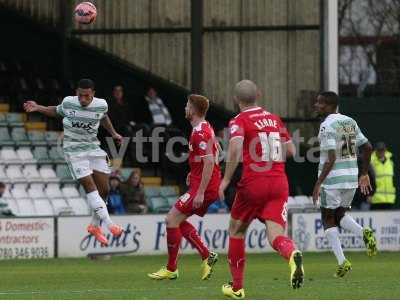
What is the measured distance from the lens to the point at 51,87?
95.8ft

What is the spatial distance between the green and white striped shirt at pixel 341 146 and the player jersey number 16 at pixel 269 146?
2.92 metres

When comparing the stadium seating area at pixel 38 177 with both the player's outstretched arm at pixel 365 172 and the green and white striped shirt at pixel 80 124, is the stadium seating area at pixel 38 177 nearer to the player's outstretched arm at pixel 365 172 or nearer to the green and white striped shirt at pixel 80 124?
the green and white striped shirt at pixel 80 124

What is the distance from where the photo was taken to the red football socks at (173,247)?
50.5 feet

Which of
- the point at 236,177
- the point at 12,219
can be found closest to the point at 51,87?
the point at 236,177

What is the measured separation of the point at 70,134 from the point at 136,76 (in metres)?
13.2

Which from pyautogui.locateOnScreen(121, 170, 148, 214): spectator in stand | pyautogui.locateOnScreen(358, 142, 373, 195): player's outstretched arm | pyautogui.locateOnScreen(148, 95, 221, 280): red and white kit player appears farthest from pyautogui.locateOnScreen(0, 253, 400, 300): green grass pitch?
pyautogui.locateOnScreen(121, 170, 148, 214): spectator in stand

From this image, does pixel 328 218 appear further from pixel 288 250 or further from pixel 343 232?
pixel 343 232

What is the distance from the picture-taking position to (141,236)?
23.1 m

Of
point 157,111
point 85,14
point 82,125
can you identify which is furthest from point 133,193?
point 82,125

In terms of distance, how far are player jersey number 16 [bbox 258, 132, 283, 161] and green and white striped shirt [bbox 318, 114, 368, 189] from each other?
2.92 metres

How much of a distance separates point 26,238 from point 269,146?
400 inches

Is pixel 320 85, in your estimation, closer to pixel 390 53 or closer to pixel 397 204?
pixel 397 204

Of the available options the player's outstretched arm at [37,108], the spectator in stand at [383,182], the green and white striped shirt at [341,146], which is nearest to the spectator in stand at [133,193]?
the spectator in stand at [383,182]

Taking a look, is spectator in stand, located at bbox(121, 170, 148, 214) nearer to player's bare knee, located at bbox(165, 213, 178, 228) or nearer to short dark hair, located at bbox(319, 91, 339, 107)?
player's bare knee, located at bbox(165, 213, 178, 228)
